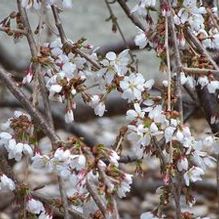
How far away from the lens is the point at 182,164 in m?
1.25

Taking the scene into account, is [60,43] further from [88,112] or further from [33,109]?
[88,112]

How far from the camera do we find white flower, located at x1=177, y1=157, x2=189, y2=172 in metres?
1.25

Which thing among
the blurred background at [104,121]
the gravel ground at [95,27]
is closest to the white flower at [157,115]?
the blurred background at [104,121]

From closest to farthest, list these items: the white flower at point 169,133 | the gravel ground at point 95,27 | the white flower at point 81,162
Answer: the white flower at point 81,162 < the white flower at point 169,133 < the gravel ground at point 95,27

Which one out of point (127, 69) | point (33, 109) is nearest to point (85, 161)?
point (33, 109)

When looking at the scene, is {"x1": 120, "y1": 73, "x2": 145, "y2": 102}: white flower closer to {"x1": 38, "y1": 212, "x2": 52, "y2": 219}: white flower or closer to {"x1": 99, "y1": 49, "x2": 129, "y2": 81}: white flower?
{"x1": 99, "y1": 49, "x2": 129, "y2": 81}: white flower

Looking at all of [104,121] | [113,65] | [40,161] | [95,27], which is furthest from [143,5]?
[95,27]

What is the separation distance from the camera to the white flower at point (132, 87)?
1.31m

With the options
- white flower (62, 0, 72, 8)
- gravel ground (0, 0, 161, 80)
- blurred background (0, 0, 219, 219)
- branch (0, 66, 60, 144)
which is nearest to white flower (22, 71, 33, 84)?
branch (0, 66, 60, 144)

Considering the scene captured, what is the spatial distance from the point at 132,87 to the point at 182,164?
0.54 feet

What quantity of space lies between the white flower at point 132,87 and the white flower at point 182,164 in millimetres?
136

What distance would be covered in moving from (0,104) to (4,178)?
→ 1538mm

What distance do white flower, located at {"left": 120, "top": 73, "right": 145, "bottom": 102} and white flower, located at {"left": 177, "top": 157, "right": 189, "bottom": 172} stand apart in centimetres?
14

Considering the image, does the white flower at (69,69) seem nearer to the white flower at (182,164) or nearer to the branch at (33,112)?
the branch at (33,112)
